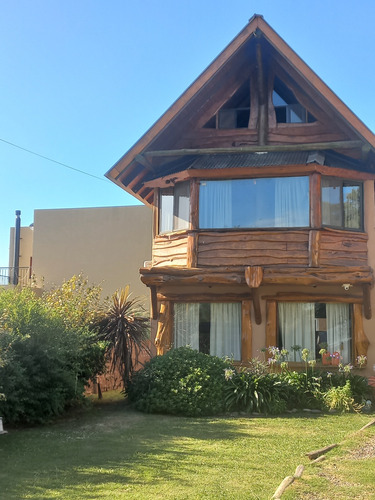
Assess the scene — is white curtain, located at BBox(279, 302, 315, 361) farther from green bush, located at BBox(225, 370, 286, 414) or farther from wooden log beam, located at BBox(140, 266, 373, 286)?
green bush, located at BBox(225, 370, 286, 414)

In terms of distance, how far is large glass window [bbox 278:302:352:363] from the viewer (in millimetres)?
12633

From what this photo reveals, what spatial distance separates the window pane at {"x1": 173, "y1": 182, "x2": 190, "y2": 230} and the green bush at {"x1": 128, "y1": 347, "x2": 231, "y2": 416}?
3658mm

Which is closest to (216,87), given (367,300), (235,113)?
(235,113)

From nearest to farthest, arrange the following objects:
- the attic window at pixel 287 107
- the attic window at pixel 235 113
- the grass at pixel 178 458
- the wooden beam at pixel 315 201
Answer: the grass at pixel 178 458 < the wooden beam at pixel 315 201 < the attic window at pixel 287 107 < the attic window at pixel 235 113

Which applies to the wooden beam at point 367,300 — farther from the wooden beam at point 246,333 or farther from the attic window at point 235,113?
the attic window at point 235,113

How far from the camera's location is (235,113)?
47.2 ft

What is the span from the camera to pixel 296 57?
41.2ft

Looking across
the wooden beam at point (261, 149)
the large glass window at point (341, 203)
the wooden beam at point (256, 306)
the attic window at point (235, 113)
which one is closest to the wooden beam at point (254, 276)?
the wooden beam at point (256, 306)

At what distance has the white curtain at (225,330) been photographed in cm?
1292

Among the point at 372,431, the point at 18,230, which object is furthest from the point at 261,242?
the point at 18,230

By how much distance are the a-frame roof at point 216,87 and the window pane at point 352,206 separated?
1.25m

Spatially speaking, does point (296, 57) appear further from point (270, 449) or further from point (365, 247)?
point (270, 449)

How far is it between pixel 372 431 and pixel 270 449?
2097 millimetres

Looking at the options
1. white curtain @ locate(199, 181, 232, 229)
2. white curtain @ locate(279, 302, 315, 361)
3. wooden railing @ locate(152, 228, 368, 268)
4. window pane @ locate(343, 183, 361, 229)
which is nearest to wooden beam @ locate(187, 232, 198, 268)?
wooden railing @ locate(152, 228, 368, 268)
